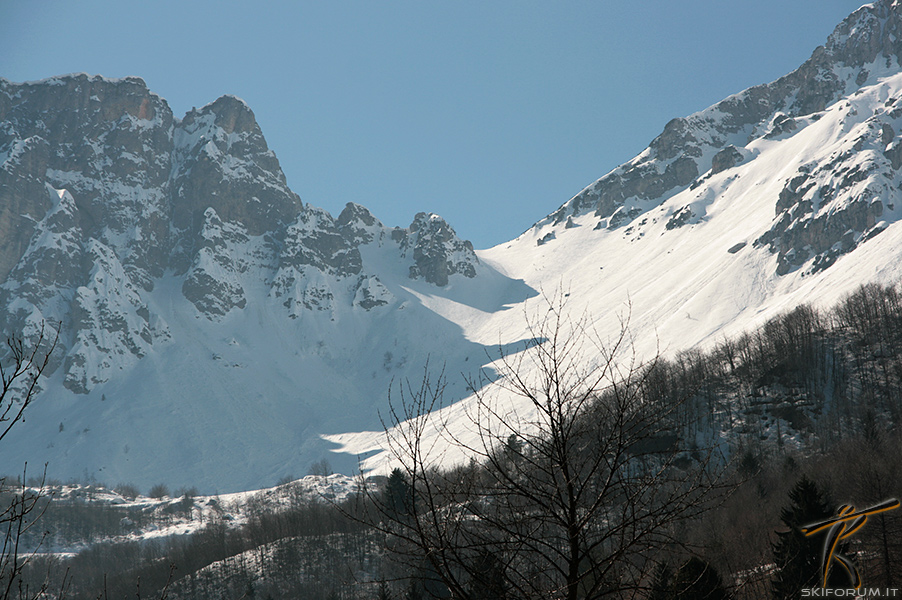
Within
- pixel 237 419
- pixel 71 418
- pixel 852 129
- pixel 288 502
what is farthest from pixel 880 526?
pixel 852 129

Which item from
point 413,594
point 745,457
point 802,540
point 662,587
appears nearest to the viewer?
point 662,587

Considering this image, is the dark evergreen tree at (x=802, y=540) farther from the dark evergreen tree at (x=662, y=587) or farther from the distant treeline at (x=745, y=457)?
the distant treeline at (x=745, y=457)

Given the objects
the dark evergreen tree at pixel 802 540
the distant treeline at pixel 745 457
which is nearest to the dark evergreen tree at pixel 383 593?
the dark evergreen tree at pixel 802 540

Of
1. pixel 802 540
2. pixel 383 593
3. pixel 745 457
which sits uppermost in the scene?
pixel 745 457

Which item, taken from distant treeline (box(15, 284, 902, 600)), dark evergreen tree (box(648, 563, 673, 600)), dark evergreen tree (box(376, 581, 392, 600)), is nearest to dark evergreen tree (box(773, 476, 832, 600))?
dark evergreen tree (box(648, 563, 673, 600))

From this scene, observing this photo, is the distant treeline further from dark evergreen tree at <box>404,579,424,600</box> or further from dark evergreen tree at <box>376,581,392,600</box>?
dark evergreen tree at <box>404,579,424,600</box>

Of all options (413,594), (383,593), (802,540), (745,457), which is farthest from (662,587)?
(745,457)

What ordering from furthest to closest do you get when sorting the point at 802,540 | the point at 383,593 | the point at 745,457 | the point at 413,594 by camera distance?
the point at 745,457
the point at 383,593
the point at 802,540
the point at 413,594

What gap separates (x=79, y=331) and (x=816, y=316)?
192226mm

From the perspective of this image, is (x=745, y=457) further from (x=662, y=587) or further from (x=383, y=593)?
(x=662, y=587)

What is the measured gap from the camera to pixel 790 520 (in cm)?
2466

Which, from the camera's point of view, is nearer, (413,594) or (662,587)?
(662,587)

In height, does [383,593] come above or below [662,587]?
below

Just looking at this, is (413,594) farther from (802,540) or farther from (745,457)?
(745,457)
